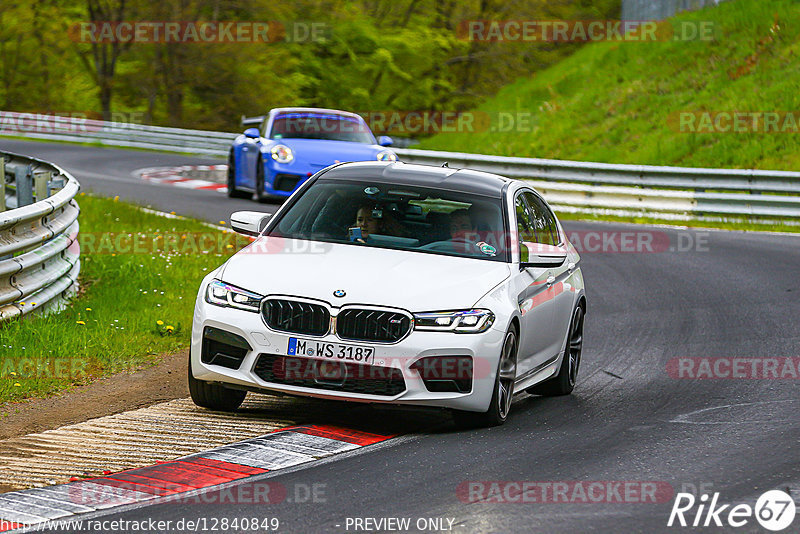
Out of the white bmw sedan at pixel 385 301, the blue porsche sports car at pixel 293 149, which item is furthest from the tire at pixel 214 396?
Result: the blue porsche sports car at pixel 293 149

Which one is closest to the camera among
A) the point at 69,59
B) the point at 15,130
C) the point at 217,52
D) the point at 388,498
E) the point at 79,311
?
the point at 388,498

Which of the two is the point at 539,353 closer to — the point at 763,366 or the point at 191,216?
the point at 763,366

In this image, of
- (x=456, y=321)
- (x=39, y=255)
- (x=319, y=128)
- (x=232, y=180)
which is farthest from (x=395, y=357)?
(x=232, y=180)

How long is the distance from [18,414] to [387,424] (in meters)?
2.23

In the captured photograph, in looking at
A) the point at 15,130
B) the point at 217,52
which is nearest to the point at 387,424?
the point at 15,130

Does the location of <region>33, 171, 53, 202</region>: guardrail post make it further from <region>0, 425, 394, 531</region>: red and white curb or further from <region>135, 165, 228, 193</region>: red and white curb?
<region>135, 165, 228, 193</region>: red and white curb

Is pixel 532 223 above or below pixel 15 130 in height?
above

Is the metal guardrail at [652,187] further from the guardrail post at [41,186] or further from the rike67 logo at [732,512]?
the rike67 logo at [732,512]

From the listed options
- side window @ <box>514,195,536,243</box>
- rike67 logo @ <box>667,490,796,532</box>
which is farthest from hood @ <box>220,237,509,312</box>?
rike67 logo @ <box>667,490,796,532</box>

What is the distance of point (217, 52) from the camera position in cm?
5006

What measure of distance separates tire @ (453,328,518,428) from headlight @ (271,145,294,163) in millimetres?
12771

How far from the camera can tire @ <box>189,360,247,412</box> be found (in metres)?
7.74

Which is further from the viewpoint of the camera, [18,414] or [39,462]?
[18,414]

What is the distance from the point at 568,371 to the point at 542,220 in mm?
1121
